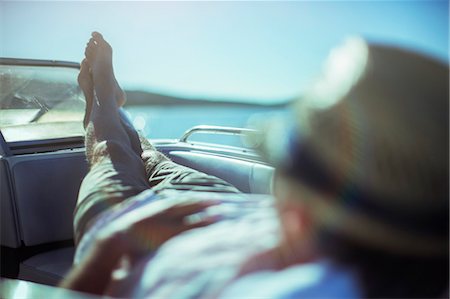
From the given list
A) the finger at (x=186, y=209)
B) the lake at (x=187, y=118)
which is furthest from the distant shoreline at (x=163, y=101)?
the finger at (x=186, y=209)

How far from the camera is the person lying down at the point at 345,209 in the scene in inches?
30.9

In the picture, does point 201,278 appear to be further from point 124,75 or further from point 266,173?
point 124,75

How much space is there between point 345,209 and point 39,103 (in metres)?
1.41

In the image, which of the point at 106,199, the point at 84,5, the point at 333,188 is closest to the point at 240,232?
the point at 333,188

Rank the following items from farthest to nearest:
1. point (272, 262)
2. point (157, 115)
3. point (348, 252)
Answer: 1. point (157, 115)
2. point (272, 262)
3. point (348, 252)

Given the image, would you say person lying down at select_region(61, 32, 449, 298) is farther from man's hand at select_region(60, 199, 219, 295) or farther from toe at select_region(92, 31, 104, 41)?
toe at select_region(92, 31, 104, 41)

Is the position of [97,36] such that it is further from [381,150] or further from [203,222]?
[381,150]

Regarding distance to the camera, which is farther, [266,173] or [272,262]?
[266,173]

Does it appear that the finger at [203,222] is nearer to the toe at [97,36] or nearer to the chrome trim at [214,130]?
the chrome trim at [214,130]

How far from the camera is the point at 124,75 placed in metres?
1.87

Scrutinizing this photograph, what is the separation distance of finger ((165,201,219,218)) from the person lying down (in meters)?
0.11

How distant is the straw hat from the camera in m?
0.78

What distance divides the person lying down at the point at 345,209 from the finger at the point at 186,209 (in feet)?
0.37

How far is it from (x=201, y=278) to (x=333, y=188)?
0.31m
